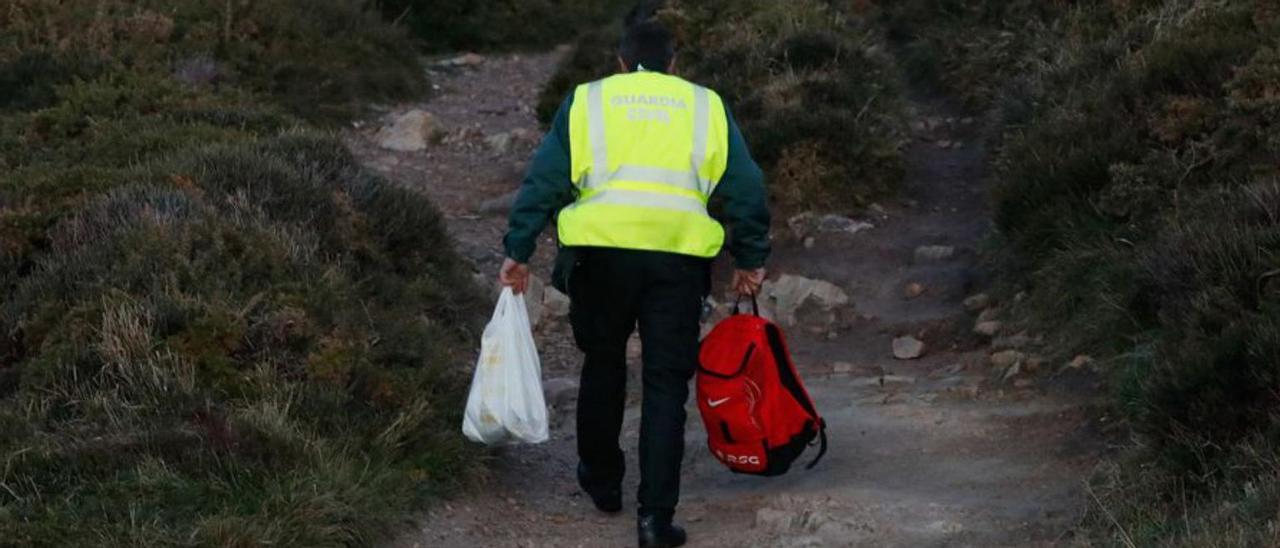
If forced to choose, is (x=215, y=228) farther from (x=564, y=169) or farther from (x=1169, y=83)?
(x=1169, y=83)

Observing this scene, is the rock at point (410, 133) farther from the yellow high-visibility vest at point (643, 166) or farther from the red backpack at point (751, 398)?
the yellow high-visibility vest at point (643, 166)

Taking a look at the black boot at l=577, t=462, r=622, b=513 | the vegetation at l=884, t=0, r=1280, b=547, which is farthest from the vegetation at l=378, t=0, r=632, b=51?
the black boot at l=577, t=462, r=622, b=513

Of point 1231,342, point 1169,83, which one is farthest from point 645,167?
point 1169,83

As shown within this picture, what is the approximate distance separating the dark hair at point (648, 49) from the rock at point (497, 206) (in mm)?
6570

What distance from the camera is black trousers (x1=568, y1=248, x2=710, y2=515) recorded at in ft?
21.0

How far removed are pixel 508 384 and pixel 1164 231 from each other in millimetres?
3124

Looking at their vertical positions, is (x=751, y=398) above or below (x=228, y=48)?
above

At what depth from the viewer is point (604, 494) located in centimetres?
702

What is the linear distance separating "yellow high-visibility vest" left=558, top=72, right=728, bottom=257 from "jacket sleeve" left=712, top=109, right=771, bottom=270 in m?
0.09

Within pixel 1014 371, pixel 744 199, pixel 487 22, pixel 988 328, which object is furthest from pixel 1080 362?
pixel 487 22

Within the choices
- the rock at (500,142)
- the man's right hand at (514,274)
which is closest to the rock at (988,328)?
the man's right hand at (514,274)

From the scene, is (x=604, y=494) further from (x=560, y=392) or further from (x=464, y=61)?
(x=464, y=61)

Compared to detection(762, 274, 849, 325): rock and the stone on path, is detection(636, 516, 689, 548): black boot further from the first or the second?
detection(762, 274, 849, 325): rock

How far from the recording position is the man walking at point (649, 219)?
249 inches
